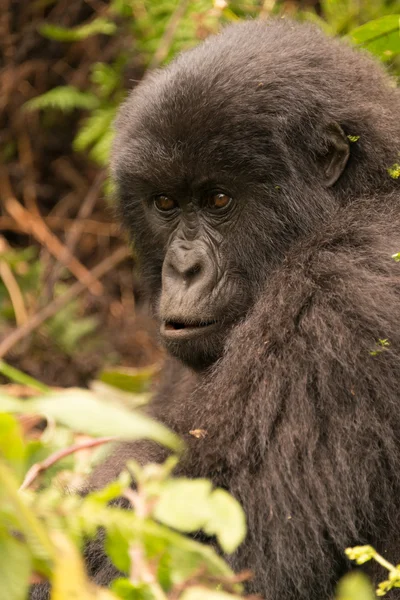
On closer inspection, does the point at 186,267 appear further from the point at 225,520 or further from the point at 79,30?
the point at 79,30

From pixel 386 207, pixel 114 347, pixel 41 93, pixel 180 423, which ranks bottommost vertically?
pixel 114 347

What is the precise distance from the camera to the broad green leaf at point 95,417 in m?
1.08

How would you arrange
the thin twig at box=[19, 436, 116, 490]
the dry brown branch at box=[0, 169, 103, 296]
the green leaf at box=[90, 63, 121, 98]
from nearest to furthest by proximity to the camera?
the thin twig at box=[19, 436, 116, 490], the green leaf at box=[90, 63, 121, 98], the dry brown branch at box=[0, 169, 103, 296]

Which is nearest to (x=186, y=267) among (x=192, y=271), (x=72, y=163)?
(x=192, y=271)

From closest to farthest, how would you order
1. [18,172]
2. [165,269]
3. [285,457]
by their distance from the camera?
[285,457] → [165,269] → [18,172]

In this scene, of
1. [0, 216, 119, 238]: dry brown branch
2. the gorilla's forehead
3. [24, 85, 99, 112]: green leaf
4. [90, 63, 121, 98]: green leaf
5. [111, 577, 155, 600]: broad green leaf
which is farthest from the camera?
[0, 216, 119, 238]: dry brown branch

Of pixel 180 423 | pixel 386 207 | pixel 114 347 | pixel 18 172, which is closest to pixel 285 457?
pixel 180 423

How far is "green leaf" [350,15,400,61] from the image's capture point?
3.39 meters

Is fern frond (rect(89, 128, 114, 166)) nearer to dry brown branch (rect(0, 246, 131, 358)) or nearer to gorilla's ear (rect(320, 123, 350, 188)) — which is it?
dry brown branch (rect(0, 246, 131, 358))

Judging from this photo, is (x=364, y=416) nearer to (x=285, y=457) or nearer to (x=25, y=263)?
(x=285, y=457)

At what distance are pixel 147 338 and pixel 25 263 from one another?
3.44 ft

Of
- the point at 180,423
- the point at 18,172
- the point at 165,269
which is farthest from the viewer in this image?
the point at 18,172

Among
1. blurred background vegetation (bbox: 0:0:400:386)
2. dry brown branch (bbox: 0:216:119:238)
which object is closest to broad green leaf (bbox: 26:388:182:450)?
blurred background vegetation (bbox: 0:0:400:386)

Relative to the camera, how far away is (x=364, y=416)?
230 cm
